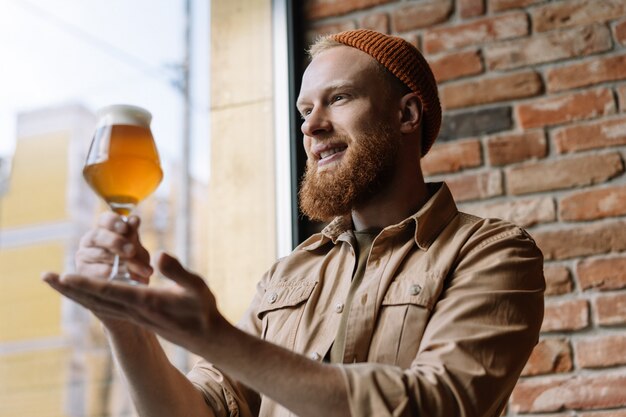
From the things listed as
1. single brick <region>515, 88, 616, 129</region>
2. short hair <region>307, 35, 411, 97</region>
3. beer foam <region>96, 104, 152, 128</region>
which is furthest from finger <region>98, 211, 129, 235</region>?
single brick <region>515, 88, 616, 129</region>

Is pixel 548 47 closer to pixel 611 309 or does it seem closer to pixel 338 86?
pixel 611 309

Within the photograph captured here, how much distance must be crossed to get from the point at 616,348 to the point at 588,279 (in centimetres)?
16

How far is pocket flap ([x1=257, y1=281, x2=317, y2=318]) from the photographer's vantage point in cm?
132

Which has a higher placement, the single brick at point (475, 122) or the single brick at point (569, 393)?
the single brick at point (475, 122)

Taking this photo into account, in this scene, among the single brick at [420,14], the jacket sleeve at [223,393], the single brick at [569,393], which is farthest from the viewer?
the single brick at [420,14]

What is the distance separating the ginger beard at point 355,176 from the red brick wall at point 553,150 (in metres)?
0.58

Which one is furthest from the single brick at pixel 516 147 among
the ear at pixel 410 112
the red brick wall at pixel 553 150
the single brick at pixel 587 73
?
the ear at pixel 410 112

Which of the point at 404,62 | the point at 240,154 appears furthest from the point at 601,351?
the point at 240,154

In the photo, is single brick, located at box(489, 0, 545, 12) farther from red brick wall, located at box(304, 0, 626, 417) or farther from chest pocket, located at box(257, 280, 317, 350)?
chest pocket, located at box(257, 280, 317, 350)

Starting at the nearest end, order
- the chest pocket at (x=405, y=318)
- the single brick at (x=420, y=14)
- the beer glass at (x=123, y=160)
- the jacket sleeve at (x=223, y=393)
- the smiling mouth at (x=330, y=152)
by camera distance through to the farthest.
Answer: the beer glass at (x=123, y=160) < the chest pocket at (x=405, y=318) < the jacket sleeve at (x=223, y=393) < the smiling mouth at (x=330, y=152) < the single brick at (x=420, y=14)

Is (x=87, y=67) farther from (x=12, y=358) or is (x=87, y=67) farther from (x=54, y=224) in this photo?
(x=12, y=358)

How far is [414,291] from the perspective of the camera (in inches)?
46.4

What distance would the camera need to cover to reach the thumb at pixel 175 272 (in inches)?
32.4

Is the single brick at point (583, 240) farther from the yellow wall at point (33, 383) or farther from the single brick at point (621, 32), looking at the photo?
the yellow wall at point (33, 383)
